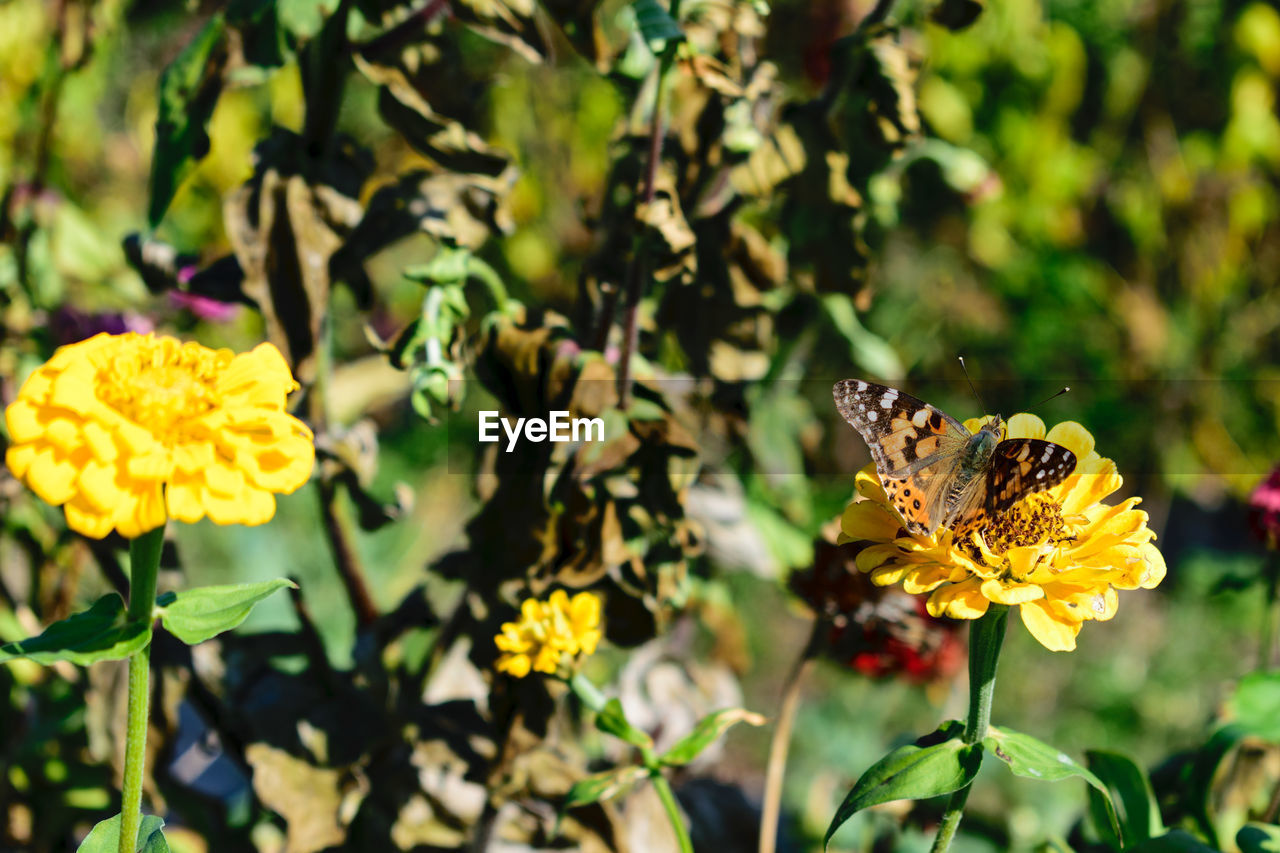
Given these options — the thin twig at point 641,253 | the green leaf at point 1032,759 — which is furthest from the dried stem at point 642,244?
the green leaf at point 1032,759

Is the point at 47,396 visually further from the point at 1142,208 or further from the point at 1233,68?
the point at 1233,68

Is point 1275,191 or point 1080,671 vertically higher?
point 1275,191

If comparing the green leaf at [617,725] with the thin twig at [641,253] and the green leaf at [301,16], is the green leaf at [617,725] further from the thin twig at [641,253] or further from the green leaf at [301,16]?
the green leaf at [301,16]

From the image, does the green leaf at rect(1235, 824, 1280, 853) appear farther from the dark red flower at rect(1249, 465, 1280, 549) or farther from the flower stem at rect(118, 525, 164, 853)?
the flower stem at rect(118, 525, 164, 853)

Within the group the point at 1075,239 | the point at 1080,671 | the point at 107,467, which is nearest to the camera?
the point at 107,467

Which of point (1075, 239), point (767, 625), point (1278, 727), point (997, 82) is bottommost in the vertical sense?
point (767, 625)

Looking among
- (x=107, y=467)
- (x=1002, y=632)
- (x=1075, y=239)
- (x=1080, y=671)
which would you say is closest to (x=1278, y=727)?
(x=1002, y=632)

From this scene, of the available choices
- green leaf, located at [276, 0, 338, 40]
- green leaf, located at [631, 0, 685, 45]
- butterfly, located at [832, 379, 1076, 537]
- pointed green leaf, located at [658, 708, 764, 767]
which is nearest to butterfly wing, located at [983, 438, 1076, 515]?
butterfly, located at [832, 379, 1076, 537]

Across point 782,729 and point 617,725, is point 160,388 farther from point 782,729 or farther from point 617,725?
point 782,729
